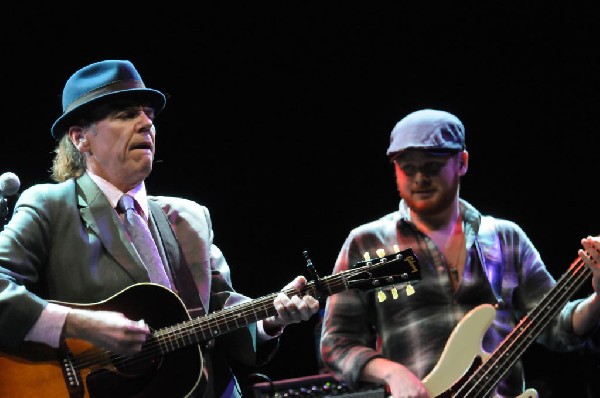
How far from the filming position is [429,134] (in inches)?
141

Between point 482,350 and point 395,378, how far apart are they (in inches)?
15.7

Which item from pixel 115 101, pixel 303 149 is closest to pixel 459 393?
pixel 115 101

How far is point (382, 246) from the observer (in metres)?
3.62

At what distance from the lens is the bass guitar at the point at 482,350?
3.25m

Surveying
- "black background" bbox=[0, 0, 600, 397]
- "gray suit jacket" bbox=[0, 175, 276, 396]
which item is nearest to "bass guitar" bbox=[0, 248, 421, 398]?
"gray suit jacket" bbox=[0, 175, 276, 396]

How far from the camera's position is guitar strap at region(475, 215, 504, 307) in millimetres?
3543

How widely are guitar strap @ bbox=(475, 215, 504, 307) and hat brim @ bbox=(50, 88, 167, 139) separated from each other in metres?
1.61

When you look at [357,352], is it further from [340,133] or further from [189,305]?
[340,133]

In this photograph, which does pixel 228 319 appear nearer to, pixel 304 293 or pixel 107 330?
pixel 304 293

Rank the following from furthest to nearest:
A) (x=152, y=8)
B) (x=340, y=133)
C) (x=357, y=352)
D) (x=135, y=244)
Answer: (x=340, y=133) < (x=152, y=8) < (x=357, y=352) < (x=135, y=244)

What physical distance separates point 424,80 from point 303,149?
1.00m

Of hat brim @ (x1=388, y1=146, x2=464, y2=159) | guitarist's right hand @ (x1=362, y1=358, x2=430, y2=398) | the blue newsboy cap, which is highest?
the blue newsboy cap

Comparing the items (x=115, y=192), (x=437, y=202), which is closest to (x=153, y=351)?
(x=115, y=192)

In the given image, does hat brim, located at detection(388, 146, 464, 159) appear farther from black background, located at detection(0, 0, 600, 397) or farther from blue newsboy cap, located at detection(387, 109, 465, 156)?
black background, located at detection(0, 0, 600, 397)
